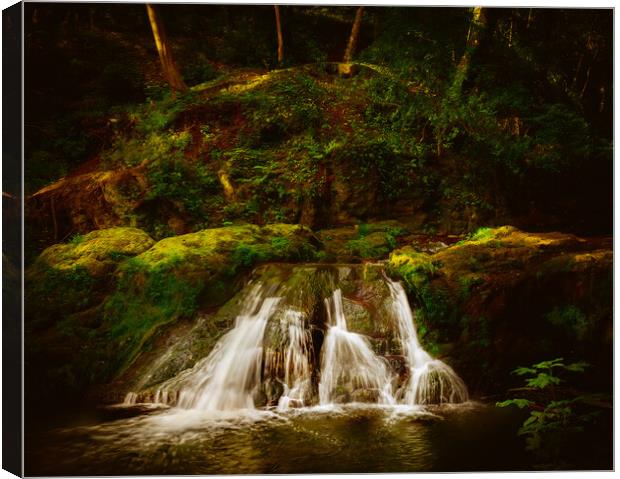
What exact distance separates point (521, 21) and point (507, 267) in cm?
296

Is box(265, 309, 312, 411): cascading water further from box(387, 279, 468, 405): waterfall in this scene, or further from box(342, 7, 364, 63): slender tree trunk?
box(342, 7, 364, 63): slender tree trunk

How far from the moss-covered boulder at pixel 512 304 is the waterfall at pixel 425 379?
0.39 feet

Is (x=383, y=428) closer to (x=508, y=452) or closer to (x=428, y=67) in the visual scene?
(x=508, y=452)

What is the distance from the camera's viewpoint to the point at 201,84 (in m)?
8.13

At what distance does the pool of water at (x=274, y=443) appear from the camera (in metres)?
3.88

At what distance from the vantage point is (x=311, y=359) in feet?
15.8

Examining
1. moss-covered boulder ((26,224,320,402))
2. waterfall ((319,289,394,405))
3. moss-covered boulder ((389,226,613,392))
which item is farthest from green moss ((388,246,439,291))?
moss-covered boulder ((26,224,320,402))

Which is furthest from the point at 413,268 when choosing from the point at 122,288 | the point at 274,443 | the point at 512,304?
the point at 122,288

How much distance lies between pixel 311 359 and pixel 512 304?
2.43 metres

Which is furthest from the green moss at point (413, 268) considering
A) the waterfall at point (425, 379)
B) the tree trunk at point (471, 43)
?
the tree trunk at point (471, 43)

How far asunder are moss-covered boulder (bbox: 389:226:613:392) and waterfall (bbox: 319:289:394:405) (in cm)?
68

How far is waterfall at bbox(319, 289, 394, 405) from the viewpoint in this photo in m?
4.70

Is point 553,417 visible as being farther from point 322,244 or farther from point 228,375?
point 322,244

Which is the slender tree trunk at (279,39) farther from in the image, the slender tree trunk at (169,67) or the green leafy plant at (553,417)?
the green leafy plant at (553,417)
